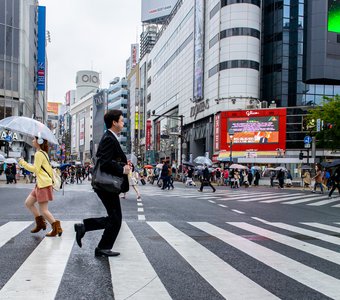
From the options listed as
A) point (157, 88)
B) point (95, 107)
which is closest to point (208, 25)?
point (157, 88)

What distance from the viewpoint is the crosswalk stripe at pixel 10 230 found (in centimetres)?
684

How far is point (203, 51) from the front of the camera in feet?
197

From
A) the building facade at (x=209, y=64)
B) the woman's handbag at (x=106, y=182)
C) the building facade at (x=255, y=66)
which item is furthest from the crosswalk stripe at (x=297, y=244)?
the building facade at (x=255, y=66)

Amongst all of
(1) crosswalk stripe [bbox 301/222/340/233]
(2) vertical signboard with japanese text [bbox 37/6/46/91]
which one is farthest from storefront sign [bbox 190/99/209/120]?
(1) crosswalk stripe [bbox 301/222/340/233]

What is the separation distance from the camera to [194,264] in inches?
204

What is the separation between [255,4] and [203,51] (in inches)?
372

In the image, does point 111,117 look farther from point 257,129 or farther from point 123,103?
point 123,103

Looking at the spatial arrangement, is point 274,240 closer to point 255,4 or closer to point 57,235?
point 57,235

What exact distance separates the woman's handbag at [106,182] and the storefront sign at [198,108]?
52.5 meters

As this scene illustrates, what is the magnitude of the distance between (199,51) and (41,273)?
5834 centimetres

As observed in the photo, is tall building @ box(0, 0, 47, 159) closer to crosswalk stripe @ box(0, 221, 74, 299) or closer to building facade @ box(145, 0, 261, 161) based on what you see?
building facade @ box(145, 0, 261, 161)

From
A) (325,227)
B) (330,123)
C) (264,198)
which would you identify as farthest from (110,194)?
(330,123)

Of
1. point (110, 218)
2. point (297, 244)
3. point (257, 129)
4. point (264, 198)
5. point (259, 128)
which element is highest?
point (259, 128)

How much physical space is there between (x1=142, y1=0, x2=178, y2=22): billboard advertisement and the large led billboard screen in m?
57.8
